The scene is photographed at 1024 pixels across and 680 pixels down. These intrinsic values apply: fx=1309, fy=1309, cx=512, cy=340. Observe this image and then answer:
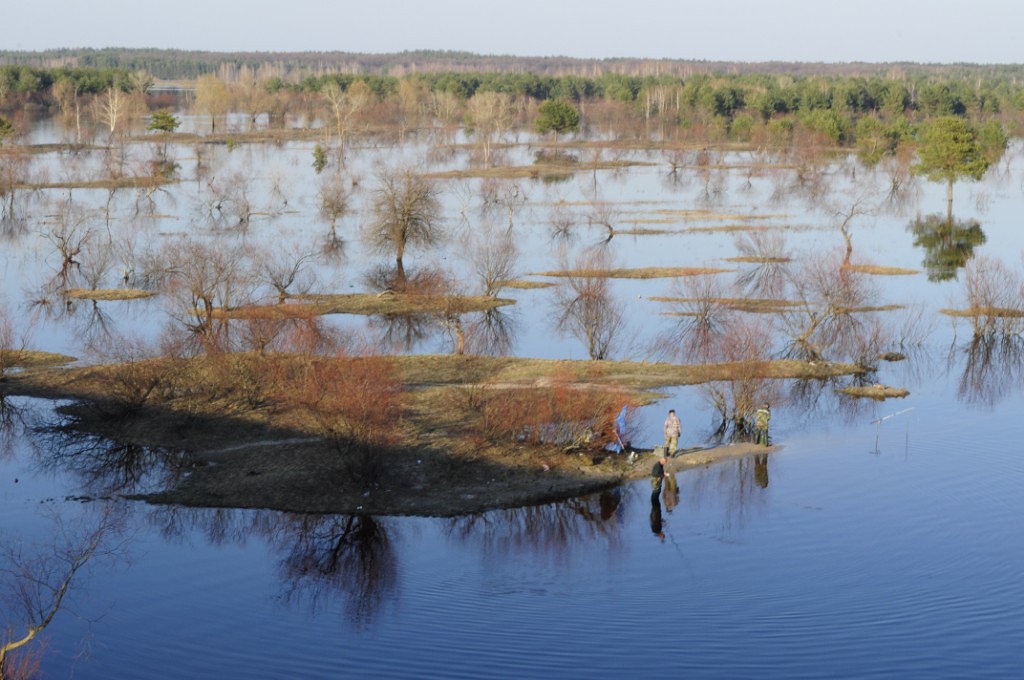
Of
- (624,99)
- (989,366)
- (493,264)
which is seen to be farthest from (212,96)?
(989,366)

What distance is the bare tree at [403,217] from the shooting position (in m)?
58.6

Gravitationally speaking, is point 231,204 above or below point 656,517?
above

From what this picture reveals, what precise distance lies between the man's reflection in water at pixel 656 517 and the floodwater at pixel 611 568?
0.05 metres

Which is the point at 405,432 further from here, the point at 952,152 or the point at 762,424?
the point at 952,152

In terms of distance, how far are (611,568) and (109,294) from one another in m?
33.6

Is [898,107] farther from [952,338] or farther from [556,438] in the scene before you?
[556,438]

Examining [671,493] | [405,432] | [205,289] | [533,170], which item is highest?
[533,170]

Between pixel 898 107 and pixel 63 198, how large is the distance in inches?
3416

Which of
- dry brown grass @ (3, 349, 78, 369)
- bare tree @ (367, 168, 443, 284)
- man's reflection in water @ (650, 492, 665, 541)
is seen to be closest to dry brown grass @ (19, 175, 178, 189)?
bare tree @ (367, 168, 443, 284)

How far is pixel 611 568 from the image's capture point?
2588 centimetres

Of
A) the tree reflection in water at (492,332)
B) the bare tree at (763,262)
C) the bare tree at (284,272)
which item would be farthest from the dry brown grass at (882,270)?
the bare tree at (284,272)

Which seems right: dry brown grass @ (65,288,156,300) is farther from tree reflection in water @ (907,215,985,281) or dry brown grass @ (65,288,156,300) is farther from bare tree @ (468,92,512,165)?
bare tree @ (468,92,512,165)

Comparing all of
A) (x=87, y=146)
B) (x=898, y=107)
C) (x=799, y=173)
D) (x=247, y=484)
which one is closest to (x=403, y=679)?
(x=247, y=484)

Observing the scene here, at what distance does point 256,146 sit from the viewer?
11700 centimetres
